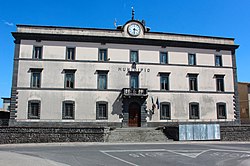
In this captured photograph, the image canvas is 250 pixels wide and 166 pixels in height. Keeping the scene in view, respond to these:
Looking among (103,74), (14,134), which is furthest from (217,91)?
(14,134)

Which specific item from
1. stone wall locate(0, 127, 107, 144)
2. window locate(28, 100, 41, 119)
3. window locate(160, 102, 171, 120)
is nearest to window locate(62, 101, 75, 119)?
window locate(28, 100, 41, 119)

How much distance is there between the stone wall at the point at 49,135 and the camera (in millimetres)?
21562

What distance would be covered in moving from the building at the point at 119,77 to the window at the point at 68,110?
0.03 m

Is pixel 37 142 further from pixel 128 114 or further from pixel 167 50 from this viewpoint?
pixel 167 50

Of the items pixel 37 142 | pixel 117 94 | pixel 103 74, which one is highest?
pixel 103 74

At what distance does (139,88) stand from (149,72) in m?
2.65

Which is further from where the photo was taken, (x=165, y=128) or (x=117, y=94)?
(x=117, y=94)

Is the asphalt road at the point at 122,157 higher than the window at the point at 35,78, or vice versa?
the window at the point at 35,78

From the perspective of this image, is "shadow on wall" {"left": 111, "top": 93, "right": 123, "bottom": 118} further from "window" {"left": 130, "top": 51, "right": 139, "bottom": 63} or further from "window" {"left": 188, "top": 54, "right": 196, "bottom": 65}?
"window" {"left": 188, "top": 54, "right": 196, "bottom": 65}

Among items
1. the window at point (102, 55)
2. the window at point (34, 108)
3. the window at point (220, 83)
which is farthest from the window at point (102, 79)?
the window at point (220, 83)

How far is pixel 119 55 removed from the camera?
1140 inches

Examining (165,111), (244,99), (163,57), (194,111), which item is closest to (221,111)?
(194,111)

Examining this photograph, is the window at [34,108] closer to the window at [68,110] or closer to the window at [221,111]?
the window at [68,110]

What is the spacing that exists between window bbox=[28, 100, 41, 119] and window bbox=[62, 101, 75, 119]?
114 inches
